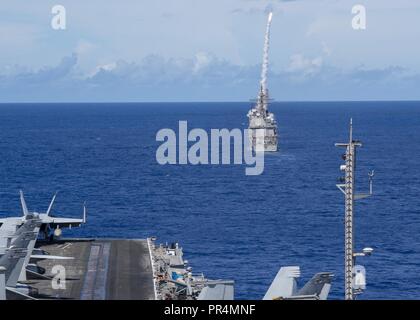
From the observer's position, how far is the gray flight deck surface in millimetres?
76262

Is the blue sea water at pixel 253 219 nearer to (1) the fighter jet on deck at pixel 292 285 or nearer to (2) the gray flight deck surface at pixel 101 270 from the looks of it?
(2) the gray flight deck surface at pixel 101 270

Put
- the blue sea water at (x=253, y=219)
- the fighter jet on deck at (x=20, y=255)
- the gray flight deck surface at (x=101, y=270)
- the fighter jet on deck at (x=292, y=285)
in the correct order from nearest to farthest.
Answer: the fighter jet on deck at (x=292, y=285)
the fighter jet on deck at (x=20, y=255)
the gray flight deck surface at (x=101, y=270)
the blue sea water at (x=253, y=219)

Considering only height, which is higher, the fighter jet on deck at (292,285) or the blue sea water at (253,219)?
the fighter jet on deck at (292,285)

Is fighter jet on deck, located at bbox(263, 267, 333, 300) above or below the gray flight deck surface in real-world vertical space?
above

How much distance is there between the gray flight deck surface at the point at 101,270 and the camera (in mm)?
76262

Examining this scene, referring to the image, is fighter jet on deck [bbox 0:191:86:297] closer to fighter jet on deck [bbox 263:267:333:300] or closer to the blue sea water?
fighter jet on deck [bbox 263:267:333:300]

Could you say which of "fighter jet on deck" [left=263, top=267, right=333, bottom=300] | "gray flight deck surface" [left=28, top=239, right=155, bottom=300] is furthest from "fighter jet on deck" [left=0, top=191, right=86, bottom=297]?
"fighter jet on deck" [left=263, top=267, right=333, bottom=300]

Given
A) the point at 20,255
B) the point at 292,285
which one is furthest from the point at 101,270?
the point at 292,285

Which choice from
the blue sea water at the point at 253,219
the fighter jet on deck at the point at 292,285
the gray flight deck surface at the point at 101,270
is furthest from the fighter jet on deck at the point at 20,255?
the blue sea water at the point at 253,219

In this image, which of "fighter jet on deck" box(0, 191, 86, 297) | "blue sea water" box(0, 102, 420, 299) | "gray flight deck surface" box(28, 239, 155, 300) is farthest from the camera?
"blue sea water" box(0, 102, 420, 299)

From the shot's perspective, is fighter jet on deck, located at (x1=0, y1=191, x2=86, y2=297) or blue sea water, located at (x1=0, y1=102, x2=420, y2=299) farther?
blue sea water, located at (x1=0, y1=102, x2=420, y2=299)

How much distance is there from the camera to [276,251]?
382 feet
